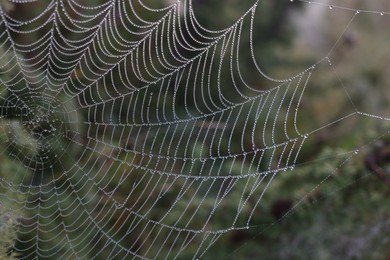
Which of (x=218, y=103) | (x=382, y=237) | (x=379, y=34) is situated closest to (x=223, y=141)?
(x=218, y=103)

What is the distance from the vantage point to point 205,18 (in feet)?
12.2

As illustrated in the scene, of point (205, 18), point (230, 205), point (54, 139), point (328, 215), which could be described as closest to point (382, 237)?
point (328, 215)

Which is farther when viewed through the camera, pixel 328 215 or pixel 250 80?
pixel 250 80

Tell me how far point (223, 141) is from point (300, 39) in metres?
1.36

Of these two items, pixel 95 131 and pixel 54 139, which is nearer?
pixel 54 139

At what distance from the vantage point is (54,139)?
2.95 meters

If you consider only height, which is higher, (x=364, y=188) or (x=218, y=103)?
(x=218, y=103)

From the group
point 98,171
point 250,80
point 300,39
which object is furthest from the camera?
point 300,39

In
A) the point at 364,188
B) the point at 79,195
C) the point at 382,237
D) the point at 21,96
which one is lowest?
the point at 382,237

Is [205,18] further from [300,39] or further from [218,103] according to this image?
[300,39]

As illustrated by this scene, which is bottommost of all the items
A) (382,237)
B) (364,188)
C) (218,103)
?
(382,237)

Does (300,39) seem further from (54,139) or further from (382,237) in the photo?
(54,139)

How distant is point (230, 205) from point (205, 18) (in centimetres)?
111

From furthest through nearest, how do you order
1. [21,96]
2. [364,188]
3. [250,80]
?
[250,80] < [364,188] < [21,96]
